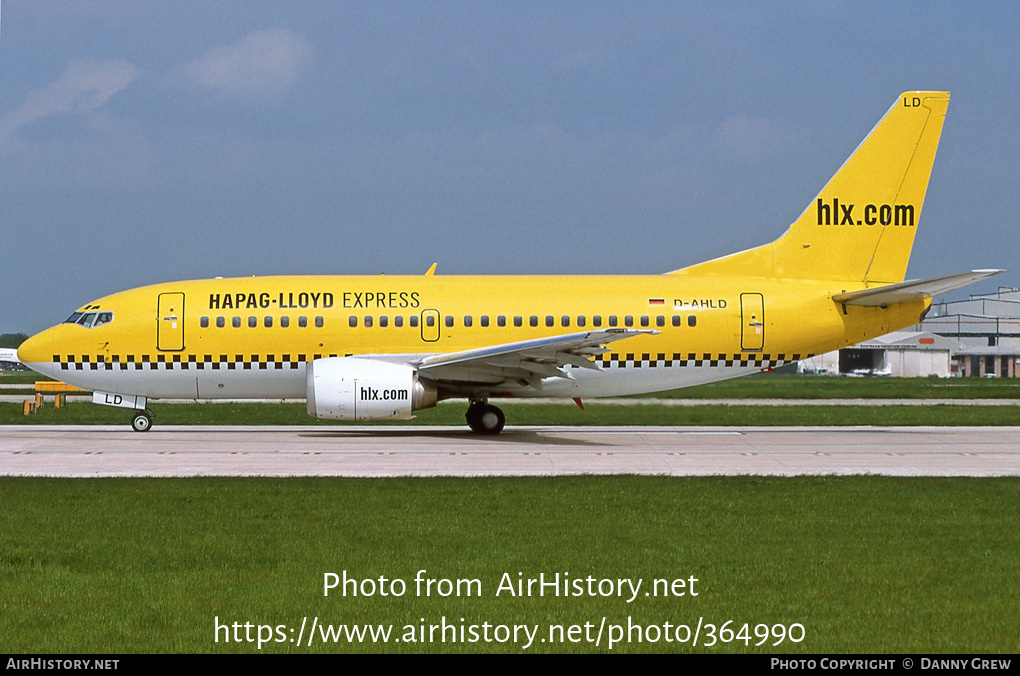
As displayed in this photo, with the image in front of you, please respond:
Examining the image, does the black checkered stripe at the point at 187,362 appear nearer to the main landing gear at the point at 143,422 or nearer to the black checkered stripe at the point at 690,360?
the main landing gear at the point at 143,422

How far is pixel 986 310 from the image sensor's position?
487 feet

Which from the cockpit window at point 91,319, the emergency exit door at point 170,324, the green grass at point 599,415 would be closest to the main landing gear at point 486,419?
→ the green grass at point 599,415

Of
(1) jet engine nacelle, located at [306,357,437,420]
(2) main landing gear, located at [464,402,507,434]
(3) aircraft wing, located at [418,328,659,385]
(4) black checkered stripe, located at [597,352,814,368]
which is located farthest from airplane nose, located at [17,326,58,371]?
(4) black checkered stripe, located at [597,352,814,368]

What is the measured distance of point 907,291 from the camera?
2758 centimetres

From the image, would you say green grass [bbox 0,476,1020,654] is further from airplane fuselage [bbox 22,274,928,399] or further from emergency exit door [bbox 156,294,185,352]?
emergency exit door [bbox 156,294,185,352]

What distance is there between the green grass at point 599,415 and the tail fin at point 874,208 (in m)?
6.53

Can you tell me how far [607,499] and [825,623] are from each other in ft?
23.6

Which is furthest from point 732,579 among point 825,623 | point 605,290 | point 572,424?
point 572,424

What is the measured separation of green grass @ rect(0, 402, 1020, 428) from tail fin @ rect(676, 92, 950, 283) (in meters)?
6.53

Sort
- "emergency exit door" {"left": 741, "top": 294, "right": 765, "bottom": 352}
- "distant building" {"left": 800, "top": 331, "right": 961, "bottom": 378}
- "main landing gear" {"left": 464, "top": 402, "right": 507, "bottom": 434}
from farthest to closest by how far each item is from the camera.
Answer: "distant building" {"left": 800, "top": 331, "right": 961, "bottom": 378}
"main landing gear" {"left": 464, "top": 402, "right": 507, "bottom": 434}
"emergency exit door" {"left": 741, "top": 294, "right": 765, "bottom": 352}

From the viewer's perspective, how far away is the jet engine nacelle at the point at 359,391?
86.1 ft

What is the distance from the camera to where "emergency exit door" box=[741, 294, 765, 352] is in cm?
2866

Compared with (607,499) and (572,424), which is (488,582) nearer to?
(607,499)

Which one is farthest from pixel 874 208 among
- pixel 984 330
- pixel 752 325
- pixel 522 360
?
pixel 984 330
